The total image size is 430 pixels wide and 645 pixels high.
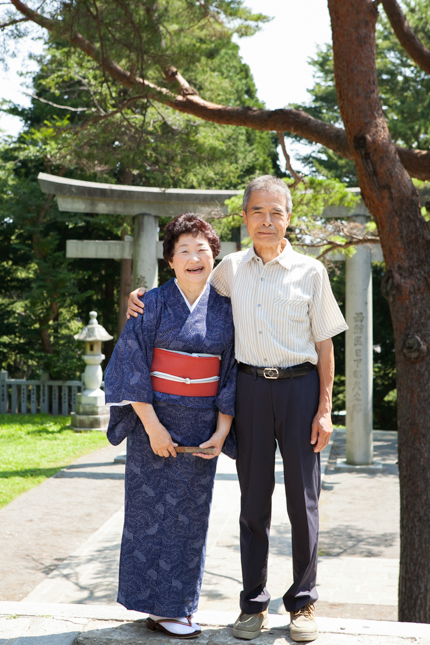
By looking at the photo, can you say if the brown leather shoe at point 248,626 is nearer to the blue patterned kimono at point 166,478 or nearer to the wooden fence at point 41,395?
the blue patterned kimono at point 166,478

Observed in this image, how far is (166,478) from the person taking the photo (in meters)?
2.34

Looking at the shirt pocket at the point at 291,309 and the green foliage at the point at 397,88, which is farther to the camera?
the green foliage at the point at 397,88

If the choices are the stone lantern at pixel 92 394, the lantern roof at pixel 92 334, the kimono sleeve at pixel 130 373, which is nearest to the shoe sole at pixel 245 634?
the kimono sleeve at pixel 130 373

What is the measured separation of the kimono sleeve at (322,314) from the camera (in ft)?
7.75

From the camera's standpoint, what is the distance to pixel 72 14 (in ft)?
14.2

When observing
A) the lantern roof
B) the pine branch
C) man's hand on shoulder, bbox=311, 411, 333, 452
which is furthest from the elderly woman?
the lantern roof

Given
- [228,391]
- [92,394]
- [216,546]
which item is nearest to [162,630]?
[228,391]

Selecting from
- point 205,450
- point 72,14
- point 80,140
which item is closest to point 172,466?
point 205,450

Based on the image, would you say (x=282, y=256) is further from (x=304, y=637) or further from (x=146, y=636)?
(x=146, y=636)

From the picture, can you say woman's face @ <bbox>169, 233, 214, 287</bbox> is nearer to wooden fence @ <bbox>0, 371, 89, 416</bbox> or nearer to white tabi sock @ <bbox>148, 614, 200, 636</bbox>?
white tabi sock @ <bbox>148, 614, 200, 636</bbox>

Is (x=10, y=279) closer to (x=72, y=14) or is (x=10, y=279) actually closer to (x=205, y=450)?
(x=72, y=14)

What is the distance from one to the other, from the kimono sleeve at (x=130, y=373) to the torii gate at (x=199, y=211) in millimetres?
5287

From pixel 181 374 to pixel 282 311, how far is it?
46cm

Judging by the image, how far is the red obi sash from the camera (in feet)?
7.67
